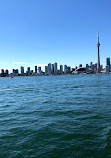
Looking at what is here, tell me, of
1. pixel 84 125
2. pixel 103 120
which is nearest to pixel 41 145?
pixel 84 125

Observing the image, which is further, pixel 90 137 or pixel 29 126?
pixel 29 126

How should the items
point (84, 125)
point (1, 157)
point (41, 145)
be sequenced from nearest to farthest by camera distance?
point (1, 157) → point (41, 145) → point (84, 125)

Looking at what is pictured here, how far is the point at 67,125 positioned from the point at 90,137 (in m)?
3.11

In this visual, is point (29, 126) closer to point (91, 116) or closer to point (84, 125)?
point (84, 125)

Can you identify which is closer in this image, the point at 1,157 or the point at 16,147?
the point at 1,157

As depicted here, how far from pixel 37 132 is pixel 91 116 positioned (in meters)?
6.89

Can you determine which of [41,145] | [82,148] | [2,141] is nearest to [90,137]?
[82,148]

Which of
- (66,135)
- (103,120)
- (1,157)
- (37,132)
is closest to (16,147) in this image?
(1,157)

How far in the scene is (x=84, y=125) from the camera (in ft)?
43.5

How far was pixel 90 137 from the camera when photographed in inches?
419

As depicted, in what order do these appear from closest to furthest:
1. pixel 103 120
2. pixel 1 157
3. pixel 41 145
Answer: pixel 1 157, pixel 41 145, pixel 103 120

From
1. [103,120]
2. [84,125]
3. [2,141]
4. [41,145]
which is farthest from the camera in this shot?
[103,120]

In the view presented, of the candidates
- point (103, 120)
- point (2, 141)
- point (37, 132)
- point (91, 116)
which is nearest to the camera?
point (2, 141)

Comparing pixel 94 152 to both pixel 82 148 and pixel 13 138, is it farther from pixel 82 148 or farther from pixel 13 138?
pixel 13 138
